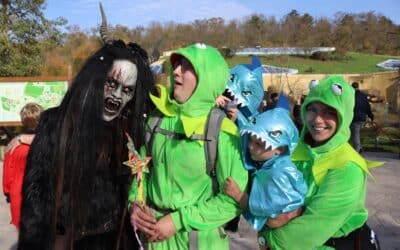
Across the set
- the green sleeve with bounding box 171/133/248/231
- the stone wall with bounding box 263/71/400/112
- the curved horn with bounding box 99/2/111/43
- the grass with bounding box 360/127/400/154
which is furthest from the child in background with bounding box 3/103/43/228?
the stone wall with bounding box 263/71/400/112

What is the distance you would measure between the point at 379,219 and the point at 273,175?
4.15m

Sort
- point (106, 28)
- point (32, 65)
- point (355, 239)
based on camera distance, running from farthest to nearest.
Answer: point (32, 65) → point (106, 28) → point (355, 239)

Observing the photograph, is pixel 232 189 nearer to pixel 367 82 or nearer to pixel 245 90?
pixel 245 90

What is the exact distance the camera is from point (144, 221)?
6.57 feet

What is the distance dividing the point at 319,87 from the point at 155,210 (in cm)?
95

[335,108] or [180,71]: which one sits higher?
[180,71]

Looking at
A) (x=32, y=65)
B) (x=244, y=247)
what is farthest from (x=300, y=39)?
(x=244, y=247)

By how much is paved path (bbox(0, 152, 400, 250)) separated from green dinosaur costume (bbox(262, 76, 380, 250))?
267cm

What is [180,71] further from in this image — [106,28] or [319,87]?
[319,87]

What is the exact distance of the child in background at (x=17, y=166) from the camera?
10.5ft

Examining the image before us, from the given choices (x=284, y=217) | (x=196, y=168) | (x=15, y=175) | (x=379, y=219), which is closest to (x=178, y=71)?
(x=196, y=168)

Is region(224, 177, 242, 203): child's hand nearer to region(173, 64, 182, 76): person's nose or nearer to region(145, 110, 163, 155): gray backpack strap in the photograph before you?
region(145, 110, 163, 155): gray backpack strap

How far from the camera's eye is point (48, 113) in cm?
210

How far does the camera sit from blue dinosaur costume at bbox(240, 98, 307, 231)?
1949mm
